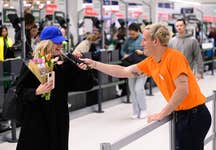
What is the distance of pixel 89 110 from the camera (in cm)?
762

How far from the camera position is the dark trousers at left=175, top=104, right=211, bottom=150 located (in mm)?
2697

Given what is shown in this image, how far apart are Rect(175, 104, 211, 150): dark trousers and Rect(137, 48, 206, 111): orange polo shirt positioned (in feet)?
0.16

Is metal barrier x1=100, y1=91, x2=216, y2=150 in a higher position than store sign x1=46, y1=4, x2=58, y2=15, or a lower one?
lower

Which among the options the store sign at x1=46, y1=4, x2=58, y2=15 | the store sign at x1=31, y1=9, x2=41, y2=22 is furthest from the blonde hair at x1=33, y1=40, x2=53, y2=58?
the store sign at x1=46, y1=4, x2=58, y2=15

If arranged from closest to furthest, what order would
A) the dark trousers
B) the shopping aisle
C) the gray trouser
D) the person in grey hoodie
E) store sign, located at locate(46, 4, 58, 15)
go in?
the dark trousers < the shopping aisle < the person in grey hoodie < the gray trouser < store sign, located at locate(46, 4, 58, 15)

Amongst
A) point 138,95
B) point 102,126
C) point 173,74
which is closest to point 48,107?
point 173,74

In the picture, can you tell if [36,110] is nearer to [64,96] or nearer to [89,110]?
[64,96]

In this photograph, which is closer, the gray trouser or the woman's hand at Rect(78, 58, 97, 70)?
the woman's hand at Rect(78, 58, 97, 70)

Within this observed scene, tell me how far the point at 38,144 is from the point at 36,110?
0.24 m

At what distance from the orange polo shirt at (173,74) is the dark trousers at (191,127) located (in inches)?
1.9

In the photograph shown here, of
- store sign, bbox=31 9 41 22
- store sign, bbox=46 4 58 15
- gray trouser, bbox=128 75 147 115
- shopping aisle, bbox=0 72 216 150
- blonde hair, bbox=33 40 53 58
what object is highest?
store sign, bbox=46 4 58 15

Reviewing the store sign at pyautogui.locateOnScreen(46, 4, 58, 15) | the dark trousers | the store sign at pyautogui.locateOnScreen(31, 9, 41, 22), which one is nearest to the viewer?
the dark trousers

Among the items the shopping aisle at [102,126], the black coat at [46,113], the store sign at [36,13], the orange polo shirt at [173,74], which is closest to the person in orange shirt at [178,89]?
the orange polo shirt at [173,74]

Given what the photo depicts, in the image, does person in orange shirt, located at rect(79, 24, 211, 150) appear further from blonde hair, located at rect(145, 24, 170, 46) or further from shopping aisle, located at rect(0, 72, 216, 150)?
shopping aisle, located at rect(0, 72, 216, 150)
